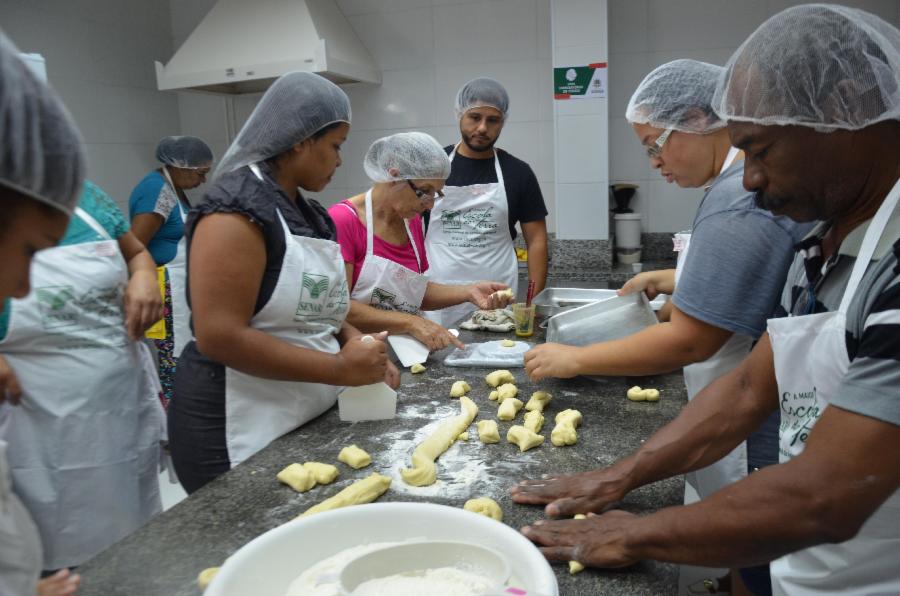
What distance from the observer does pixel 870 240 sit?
2.98 ft

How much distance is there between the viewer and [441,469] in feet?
4.47

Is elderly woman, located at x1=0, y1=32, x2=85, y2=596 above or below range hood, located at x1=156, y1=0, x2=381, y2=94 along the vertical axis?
below

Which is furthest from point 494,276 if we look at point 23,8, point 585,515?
point 23,8

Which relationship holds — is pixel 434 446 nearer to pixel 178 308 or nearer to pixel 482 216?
pixel 482 216

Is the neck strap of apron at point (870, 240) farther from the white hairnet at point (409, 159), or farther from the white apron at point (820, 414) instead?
the white hairnet at point (409, 159)

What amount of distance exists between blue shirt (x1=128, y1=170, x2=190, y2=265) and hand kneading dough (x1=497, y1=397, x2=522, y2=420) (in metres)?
2.82

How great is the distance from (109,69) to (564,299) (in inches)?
149

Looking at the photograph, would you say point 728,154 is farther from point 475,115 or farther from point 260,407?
point 475,115

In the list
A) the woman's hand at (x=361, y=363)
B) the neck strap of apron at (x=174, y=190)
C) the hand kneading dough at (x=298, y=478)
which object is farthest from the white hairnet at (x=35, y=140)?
the neck strap of apron at (x=174, y=190)

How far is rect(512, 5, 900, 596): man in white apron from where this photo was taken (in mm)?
807

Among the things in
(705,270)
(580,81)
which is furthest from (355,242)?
(580,81)

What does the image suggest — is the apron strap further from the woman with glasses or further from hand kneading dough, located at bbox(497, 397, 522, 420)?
hand kneading dough, located at bbox(497, 397, 522, 420)

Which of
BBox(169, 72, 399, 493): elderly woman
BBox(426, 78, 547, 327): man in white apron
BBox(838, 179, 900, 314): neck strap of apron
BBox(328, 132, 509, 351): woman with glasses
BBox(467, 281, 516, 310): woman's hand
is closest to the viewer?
BBox(838, 179, 900, 314): neck strap of apron

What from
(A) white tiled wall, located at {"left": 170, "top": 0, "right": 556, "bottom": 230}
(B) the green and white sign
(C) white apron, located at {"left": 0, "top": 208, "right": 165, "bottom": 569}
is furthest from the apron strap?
(A) white tiled wall, located at {"left": 170, "top": 0, "right": 556, "bottom": 230}
